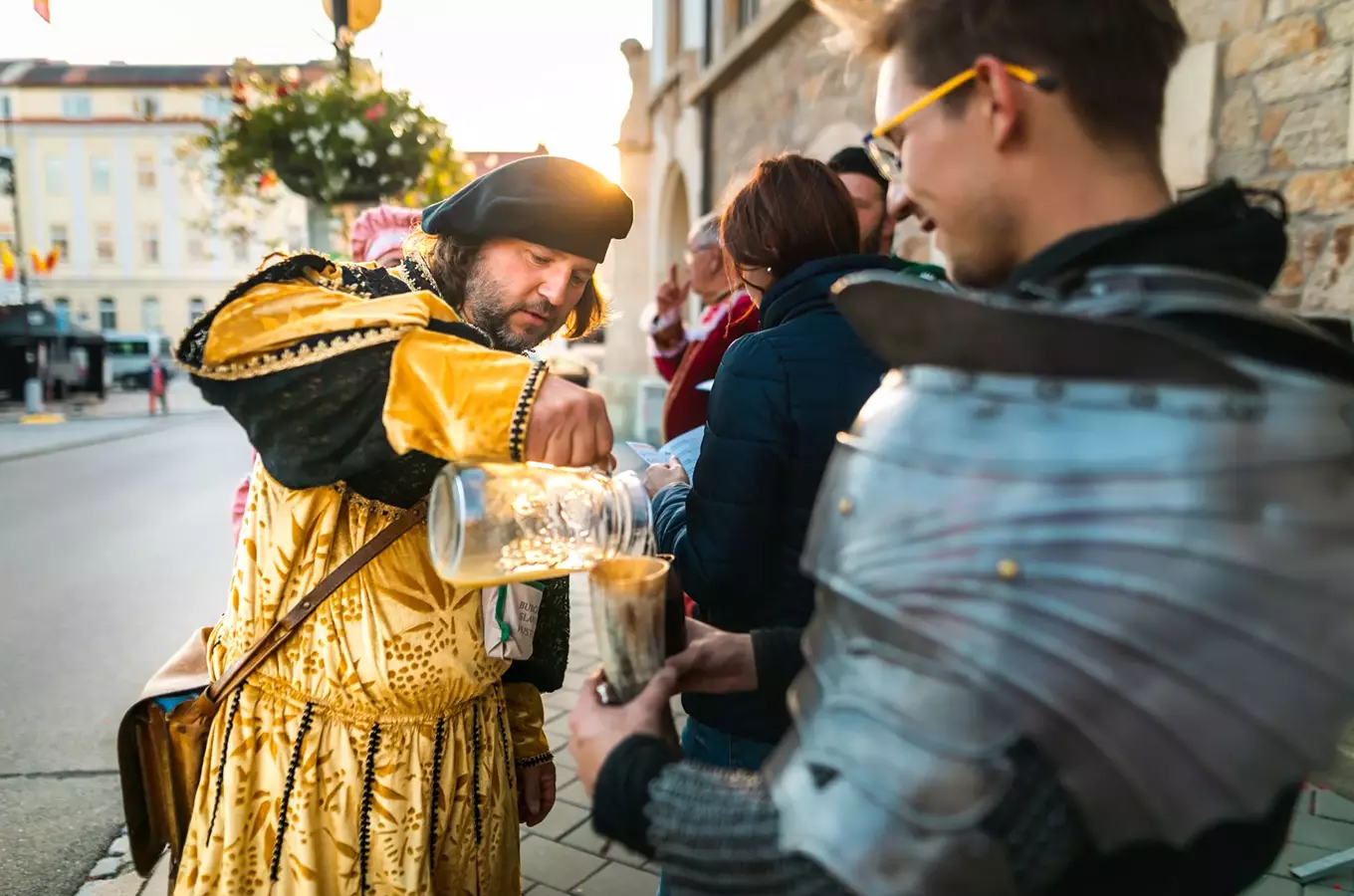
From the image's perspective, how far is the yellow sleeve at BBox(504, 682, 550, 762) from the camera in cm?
185

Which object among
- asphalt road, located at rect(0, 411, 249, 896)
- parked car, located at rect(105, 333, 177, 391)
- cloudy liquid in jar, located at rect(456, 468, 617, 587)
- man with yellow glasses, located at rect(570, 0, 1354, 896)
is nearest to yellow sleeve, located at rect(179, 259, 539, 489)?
cloudy liquid in jar, located at rect(456, 468, 617, 587)

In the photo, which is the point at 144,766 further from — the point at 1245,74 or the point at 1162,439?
the point at 1245,74

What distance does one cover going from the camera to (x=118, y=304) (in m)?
48.0

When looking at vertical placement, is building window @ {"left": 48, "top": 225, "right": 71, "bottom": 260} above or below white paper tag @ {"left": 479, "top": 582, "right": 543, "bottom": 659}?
above

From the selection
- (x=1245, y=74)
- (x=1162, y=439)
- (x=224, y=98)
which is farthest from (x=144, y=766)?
(x=224, y=98)

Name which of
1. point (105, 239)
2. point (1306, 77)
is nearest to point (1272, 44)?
point (1306, 77)

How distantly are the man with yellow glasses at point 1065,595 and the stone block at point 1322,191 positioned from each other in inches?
111

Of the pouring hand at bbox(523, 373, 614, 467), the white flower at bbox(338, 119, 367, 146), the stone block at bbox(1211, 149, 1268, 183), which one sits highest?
the white flower at bbox(338, 119, 367, 146)

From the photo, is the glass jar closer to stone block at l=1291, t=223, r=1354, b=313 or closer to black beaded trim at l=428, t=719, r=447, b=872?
black beaded trim at l=428, t=719, r=447, b=872

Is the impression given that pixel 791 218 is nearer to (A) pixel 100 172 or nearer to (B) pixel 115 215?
(B) pixel 115 215

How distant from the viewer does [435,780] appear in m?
1.52

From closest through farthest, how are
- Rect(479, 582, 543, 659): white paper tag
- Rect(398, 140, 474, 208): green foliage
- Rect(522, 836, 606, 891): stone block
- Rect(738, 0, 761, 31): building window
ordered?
Rect(479, 582, 543, 659): white paper tag → Rect(522, 836, 606, 891): stone block → Rect(398, 140, 474, 208): green foliage → Rect(738, 0, 761, 31): building window

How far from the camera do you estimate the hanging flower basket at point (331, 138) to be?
582 cm

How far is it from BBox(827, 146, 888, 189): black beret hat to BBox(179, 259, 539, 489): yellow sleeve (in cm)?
232
